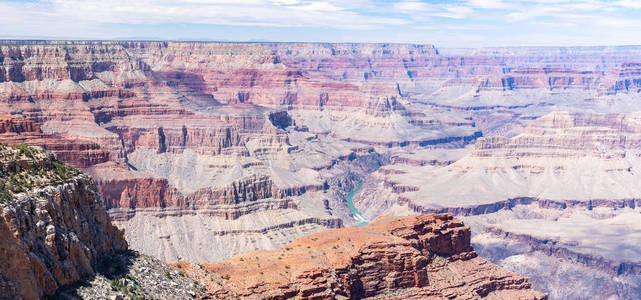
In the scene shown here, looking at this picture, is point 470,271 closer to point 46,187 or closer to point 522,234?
point 46,187

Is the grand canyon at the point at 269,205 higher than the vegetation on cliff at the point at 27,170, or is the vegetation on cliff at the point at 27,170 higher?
the vegetation on cliff at the point at 27,170

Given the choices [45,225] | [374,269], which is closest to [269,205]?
[374,269]

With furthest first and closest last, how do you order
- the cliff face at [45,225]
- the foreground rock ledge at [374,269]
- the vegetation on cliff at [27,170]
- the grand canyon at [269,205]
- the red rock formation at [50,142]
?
1. the red rock formation at [50,142]
2. the foreground rock ledge at [374,269]
3. the grand canyon at [269,205]
4. the vegetation on cliff at [27,170]
5. the cliff face at [45,225]

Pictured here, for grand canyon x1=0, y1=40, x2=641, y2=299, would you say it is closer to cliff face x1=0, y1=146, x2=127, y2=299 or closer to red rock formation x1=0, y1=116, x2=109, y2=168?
cliff face x1=0, y1=146, x2=127, y2=299

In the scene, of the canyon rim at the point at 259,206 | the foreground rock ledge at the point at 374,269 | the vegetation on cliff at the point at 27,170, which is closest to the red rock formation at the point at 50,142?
the canyon rim at the point at 259,206

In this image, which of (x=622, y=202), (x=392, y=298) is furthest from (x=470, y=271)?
(x=622, y=202)

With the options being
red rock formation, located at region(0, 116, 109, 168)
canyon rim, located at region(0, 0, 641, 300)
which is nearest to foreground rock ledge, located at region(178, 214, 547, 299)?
canyon rim, located at region(0, 0, 641, 300)

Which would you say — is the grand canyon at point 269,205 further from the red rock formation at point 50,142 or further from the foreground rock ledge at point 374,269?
the red rock formation at point 50,142

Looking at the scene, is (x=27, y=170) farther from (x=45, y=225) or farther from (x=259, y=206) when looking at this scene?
(x=259, y=206)
